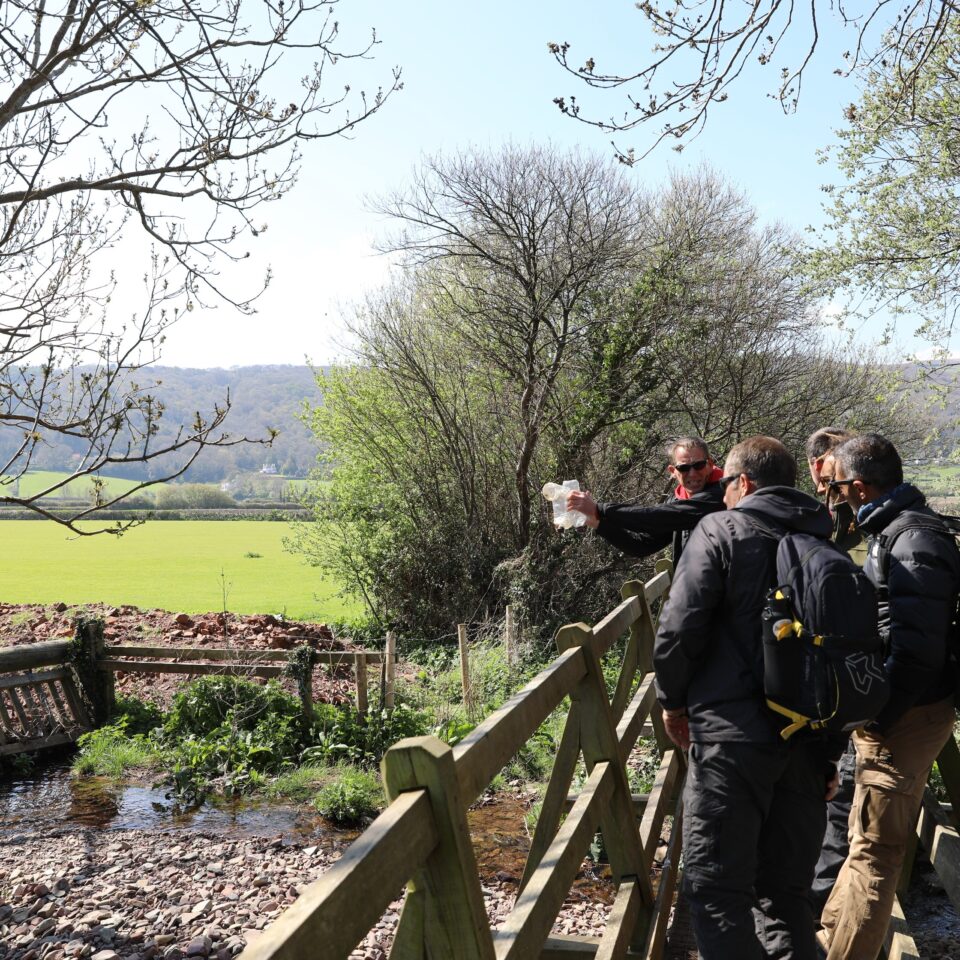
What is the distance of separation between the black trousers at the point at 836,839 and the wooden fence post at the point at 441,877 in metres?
3.20

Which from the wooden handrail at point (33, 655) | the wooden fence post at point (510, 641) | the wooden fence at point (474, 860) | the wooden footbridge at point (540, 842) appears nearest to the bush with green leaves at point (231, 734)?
the wooden handrail at point (33, 655)

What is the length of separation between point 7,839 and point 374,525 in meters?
10.8

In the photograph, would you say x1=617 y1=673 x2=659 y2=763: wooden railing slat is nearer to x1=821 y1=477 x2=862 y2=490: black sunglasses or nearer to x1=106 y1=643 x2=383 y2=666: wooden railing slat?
x1=821 y1=477 x2=862 y2=490: black sunglasses

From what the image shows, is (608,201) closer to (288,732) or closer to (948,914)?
(288,732)

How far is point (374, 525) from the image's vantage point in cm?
1953

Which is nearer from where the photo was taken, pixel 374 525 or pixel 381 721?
pixel 381 721

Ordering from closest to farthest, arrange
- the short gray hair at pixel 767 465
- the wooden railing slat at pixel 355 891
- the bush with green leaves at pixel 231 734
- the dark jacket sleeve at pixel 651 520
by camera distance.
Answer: the wooden railing slat at pixel 355 891
the short gray hair at pixel 767 465
the dark jacket sleeve at pixel 651 520
the bush with green leaves at pixel 231 734

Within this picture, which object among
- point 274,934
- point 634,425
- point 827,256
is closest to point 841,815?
point 274,934

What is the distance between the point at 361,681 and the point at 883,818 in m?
8.66

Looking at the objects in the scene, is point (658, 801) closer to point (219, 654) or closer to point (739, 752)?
point (739, 752)

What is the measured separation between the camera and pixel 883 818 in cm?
392

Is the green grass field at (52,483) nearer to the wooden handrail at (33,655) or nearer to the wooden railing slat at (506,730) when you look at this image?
the wooden handrail at (33,655)

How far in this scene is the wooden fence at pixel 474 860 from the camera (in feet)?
4.65

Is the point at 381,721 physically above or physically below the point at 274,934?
below
